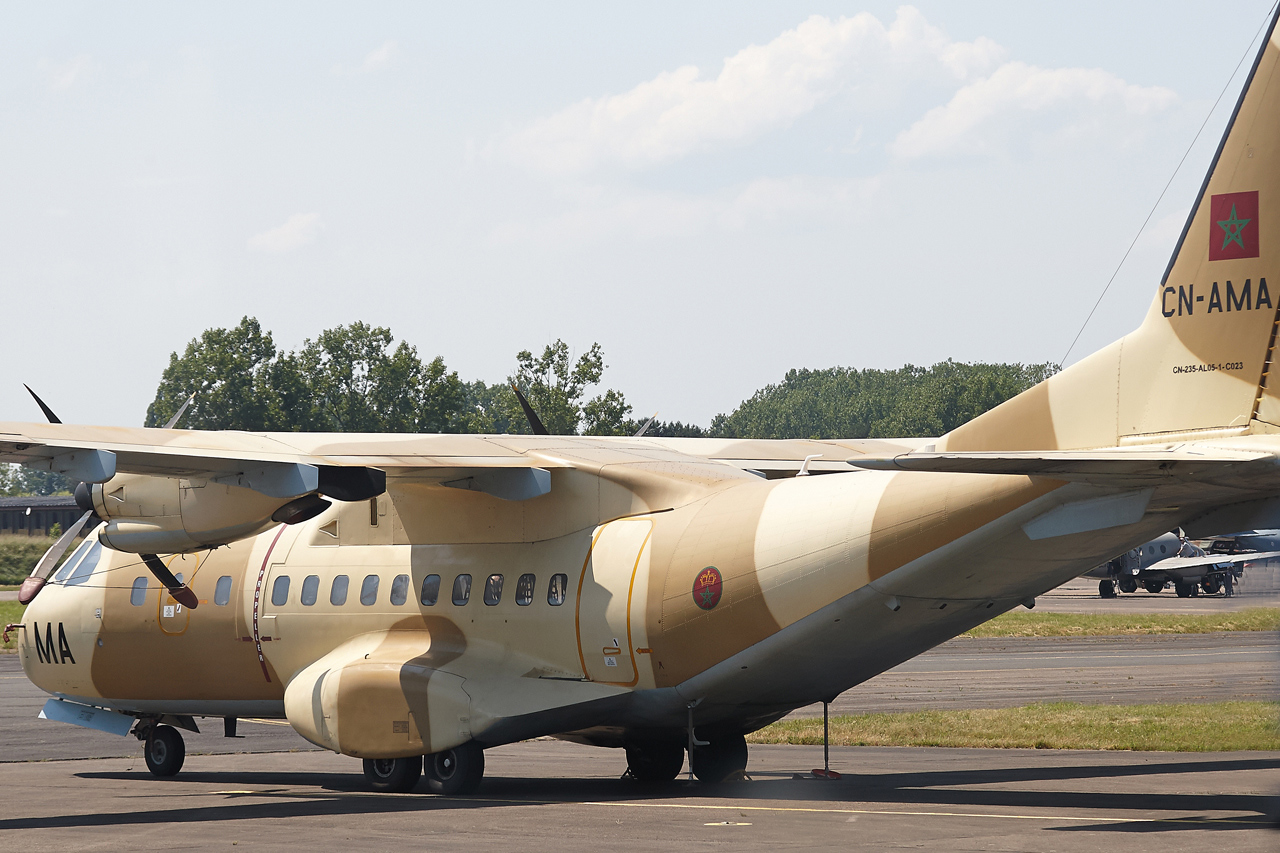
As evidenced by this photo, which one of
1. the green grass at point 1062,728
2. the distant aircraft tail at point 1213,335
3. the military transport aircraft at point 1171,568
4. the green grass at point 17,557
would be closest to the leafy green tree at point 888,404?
the military transport aircraft at point 1171,568

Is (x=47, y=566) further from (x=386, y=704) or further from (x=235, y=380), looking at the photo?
(x=235, y=380)

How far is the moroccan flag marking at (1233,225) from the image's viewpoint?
11.7 m

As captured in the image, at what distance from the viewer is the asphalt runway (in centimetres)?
1174

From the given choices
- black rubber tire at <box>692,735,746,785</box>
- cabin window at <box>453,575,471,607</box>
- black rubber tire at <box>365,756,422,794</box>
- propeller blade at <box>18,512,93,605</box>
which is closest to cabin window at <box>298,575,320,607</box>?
cabin window at <box>453,575,471,607</box>

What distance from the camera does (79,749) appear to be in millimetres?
22938

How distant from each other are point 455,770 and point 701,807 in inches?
118

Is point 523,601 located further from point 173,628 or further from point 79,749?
point 79,749

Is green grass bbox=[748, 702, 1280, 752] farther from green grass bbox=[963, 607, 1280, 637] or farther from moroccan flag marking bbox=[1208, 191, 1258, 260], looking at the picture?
green grass bbox=[963, 607, 1280, 637]

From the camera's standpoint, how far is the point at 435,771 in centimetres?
1595

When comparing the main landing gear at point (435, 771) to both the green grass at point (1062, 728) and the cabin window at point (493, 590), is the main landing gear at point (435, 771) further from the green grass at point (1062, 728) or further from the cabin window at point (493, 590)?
the green grass at point (1062, 728)

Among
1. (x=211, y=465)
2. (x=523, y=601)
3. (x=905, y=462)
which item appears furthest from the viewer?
(x=523, y=601)

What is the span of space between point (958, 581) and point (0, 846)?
8.82 m

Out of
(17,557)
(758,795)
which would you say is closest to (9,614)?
(17,557)

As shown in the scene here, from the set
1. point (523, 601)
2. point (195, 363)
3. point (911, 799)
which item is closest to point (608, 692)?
point (523, 601)
